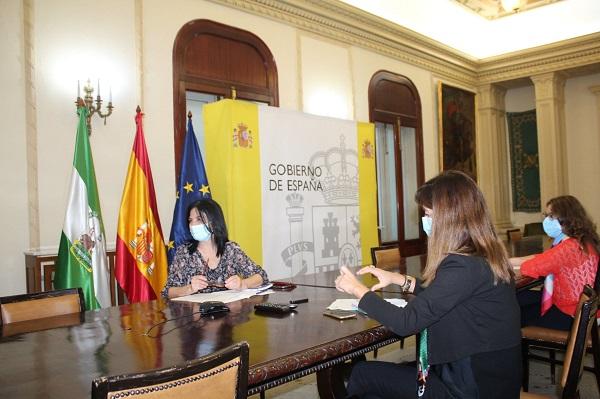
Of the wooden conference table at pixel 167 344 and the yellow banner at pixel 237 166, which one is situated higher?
the yellow banner at pixel 237 166

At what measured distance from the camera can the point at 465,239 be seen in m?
1.87

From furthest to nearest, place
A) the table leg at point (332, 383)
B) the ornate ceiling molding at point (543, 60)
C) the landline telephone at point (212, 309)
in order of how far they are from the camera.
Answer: the ornate ceiling molding at point (543, 60) → the table leg at point (332, 383) → the landline telephone at point (212, 309)

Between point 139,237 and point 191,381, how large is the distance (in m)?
3.27

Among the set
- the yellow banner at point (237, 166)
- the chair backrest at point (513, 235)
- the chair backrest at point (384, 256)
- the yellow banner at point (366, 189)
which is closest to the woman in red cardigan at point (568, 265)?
the chair backrest at point (384, 256)

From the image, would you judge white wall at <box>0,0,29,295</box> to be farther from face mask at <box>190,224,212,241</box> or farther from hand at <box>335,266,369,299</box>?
hand at <box>335,266,369,299</box>

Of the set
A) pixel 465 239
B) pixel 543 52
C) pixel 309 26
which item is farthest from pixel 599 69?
pixel 465 239

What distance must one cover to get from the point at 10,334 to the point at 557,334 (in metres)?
2.87

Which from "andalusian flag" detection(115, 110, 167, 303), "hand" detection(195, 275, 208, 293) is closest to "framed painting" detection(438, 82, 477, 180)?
"andalusian flag" detection(115, 110, 167, 303)

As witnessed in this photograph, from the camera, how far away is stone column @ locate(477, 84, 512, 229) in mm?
10039

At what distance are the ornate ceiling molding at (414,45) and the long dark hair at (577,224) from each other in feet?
13.0

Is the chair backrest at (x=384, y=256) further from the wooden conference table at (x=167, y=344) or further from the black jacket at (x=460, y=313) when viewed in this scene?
the black jacket at (x=460, y=313)

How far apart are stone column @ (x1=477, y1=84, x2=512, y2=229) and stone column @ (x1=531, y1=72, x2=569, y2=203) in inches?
32.8

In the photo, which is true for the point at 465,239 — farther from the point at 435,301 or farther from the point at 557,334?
the point at 557,334

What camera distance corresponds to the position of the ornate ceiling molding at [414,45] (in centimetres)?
631
